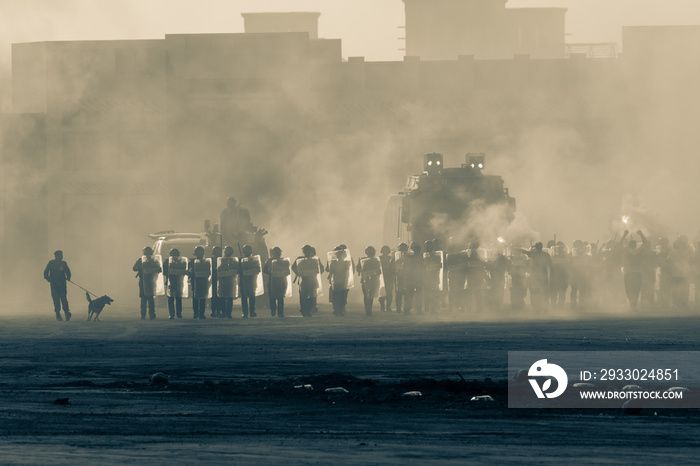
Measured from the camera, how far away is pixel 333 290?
29672 millimetres

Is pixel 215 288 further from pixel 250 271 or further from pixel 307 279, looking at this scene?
pixel 307 279

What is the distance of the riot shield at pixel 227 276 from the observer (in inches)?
1129

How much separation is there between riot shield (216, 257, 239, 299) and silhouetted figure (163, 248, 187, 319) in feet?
2.36

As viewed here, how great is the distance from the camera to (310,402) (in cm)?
1339

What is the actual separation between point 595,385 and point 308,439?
4.24 m

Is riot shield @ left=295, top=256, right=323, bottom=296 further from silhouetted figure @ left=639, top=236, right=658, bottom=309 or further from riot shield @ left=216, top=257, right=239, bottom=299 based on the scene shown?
silhouetted figure @ left=639, top=236, right=658, bottom=309

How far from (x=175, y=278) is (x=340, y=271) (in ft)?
10.7

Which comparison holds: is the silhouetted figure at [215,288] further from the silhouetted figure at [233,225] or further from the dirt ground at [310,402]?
the dirt ground at [310,402]

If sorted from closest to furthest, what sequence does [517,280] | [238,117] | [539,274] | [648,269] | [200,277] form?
[200,277] → [517,280] → [539,274] → [648,269] → [238,117]

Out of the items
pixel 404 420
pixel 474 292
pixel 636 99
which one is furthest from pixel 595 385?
pixel 636 99

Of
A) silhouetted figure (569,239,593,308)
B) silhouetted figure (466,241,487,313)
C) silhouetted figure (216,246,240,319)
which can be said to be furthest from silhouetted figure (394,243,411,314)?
silhouetted figure (569,239,593,308)

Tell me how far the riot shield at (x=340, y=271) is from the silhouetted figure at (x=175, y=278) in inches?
114

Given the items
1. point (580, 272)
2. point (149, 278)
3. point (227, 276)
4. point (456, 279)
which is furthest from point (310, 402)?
point (580, 272)

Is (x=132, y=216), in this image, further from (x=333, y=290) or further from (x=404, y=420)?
(x=404, y=420)
